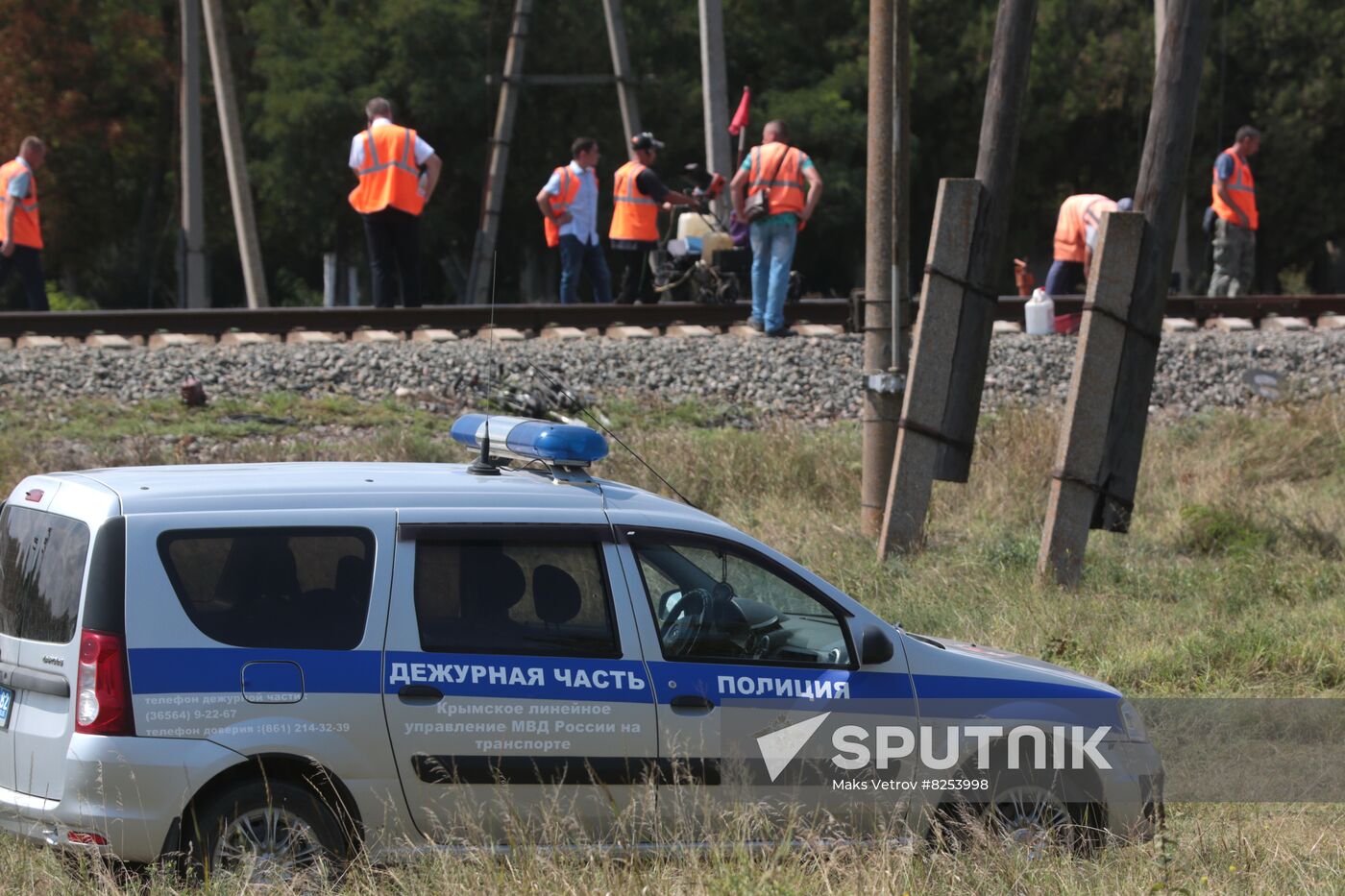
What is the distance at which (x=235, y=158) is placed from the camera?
23.0 m

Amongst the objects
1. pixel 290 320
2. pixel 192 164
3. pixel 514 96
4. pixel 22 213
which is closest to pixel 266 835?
pixel 290 320

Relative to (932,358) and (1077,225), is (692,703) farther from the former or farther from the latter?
(1077,225)

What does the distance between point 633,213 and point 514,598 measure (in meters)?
12.7

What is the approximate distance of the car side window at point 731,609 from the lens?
6094mm

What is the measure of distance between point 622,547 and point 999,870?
65.6 inches

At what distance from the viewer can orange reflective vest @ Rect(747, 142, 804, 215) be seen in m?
15.8

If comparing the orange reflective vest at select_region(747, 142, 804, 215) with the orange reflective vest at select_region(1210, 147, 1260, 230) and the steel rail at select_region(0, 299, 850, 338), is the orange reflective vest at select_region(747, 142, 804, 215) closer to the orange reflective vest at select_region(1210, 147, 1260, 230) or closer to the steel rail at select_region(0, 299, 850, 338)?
the steel rail at select_region(0, 299, 850, 338)

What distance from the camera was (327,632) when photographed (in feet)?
18.5

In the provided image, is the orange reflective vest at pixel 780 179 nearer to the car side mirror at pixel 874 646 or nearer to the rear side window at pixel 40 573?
the car side mirror at pixel 874 646

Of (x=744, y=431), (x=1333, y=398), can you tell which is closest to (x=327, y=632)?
(x=744, y=431)

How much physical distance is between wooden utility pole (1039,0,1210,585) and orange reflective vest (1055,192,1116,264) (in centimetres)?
705

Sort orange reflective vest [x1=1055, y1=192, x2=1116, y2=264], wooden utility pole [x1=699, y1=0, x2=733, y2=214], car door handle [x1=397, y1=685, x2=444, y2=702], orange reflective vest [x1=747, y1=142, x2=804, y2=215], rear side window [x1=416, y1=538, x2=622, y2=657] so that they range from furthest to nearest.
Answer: wooden utility pole [x1=699, y1=0, x2=733, y2=214] < orange reflective vest [x1=1055, y1=192, x2=1116, y2=264] < orange reflective vest [x1=747, y1=142, x2=804, y2=215] < rear side window [x1=416, y1=538, x2=622, y2=657] < car door handle [x1=397, y1=685, x2=444, y2=702]

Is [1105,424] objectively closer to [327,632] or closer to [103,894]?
[327,632]

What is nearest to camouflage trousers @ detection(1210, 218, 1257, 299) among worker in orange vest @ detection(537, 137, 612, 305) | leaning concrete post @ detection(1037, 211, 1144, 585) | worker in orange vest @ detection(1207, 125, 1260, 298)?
worker in orange vest @ detection(1207, 125, 1260, 298)
